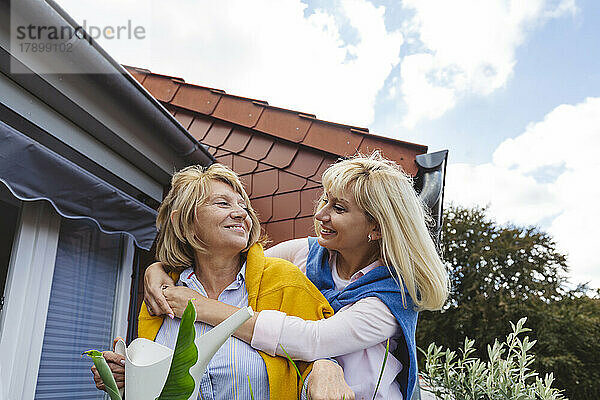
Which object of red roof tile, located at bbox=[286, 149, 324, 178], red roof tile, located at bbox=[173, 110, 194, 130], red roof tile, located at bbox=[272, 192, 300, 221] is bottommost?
red roof tile, located at bbox=[272, 192, 300, 221]

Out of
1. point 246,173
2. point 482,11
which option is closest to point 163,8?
point 246,173

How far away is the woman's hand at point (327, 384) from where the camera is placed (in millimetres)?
1020

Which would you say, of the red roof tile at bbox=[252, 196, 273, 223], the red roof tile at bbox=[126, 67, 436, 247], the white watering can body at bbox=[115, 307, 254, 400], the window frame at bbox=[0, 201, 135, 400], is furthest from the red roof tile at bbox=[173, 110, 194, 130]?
the white watering can body at bbox=[115, 307, 254, 400]

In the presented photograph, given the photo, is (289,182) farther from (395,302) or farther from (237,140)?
(395,302)

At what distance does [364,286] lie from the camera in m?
1.44

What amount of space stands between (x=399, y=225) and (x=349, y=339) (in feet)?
1.31

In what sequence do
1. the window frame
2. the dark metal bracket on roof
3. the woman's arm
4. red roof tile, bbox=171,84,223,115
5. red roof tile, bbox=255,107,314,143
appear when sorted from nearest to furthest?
the woman's arm → the window frame → the dark metal bracket on roof → red roof tile, bbox=255,107,314,143 → red roof tile, bbox=171,84,223,115

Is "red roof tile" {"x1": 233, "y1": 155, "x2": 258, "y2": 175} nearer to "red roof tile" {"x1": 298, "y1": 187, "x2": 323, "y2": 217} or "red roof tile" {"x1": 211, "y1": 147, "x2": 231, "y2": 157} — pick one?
"red roof tile" {"x1": 211, "y1": 147, "x2": 231, "y2": 157}

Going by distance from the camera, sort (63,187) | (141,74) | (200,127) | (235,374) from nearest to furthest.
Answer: (235,374) → (63,187) → (200,127) → (141,74)

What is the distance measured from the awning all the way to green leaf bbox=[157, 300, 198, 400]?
1385 mm

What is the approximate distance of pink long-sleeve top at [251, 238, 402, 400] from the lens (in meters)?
1.26

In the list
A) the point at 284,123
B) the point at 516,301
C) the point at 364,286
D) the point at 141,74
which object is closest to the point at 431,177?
the point at 284,123

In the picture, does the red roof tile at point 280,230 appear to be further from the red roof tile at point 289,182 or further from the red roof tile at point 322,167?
the red roof tile at point 322,167

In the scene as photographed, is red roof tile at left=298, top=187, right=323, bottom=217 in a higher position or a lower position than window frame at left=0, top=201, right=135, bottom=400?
higher
